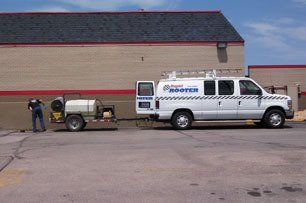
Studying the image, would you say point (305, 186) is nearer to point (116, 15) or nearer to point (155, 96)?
point (155, 96)

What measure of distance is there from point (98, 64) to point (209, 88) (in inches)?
305

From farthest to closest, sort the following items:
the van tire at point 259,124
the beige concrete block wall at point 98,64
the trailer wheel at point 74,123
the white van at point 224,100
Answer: the beige concrete block wall at point 98,64 < the trailer wheel at point 74,123 < the van tire at point 259,124 < the white van at point 224,100

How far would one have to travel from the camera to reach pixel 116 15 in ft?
93.1

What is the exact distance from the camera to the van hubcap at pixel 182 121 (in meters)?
21.5

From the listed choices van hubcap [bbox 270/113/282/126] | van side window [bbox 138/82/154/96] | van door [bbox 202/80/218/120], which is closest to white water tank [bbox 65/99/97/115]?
van side window [bbox 138/82/154/96]

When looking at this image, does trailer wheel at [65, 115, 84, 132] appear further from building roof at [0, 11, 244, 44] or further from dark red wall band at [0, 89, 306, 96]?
building roof at [0, 11, 244, 44]

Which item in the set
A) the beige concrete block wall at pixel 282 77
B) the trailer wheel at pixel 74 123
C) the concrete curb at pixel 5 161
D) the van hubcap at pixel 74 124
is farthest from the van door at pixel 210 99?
the concrete curb at pixel 5 161

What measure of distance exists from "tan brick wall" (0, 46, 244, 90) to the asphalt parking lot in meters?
11.9

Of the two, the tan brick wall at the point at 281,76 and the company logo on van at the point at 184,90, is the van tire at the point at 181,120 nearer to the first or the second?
the company logo on van at the point at 184,90

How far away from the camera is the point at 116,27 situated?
2772 centimetres

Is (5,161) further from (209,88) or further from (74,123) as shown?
(209,88)

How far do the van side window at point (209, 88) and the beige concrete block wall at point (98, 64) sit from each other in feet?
19.4

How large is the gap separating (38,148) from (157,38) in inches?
541

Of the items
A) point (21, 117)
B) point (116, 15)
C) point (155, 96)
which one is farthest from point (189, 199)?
point (116, 15)
